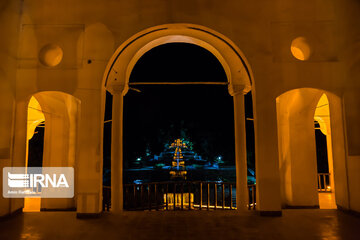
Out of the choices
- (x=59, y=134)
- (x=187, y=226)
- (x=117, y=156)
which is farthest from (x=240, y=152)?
(x=59, y=134)

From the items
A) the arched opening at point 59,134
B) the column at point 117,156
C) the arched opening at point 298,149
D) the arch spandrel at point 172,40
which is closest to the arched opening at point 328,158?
the arched opening at point 298,149

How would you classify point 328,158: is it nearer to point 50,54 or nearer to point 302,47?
point 302,47

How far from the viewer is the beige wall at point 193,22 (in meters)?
7.21

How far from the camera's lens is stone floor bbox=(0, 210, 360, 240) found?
18.3ft

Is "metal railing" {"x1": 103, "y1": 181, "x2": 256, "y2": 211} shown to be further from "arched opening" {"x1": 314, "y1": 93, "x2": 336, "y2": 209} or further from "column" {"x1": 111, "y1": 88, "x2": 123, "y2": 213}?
"arched opening" {"x1": 314, "y1": 93, "x2": 336, "y2": 209}

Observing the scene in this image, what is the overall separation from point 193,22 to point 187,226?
5.43 m

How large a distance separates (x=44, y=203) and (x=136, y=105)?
1474cm

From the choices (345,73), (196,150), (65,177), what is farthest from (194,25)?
(196,150)

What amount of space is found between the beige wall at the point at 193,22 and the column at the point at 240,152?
5.52ft

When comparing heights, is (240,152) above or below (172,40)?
below

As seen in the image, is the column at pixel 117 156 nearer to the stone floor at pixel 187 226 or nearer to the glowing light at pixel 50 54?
the stone floor at pixel 187 226

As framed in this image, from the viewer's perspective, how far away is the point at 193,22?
756 cm

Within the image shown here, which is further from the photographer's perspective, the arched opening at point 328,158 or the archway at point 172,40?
the arched opening at point 328,158

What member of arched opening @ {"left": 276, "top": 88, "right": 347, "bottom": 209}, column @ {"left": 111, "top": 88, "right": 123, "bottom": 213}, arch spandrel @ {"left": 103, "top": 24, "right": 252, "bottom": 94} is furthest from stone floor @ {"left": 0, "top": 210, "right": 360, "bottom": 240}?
arch spandrel @ {"left": 103, "top": 24, "right": 252, "bottom": 94}
